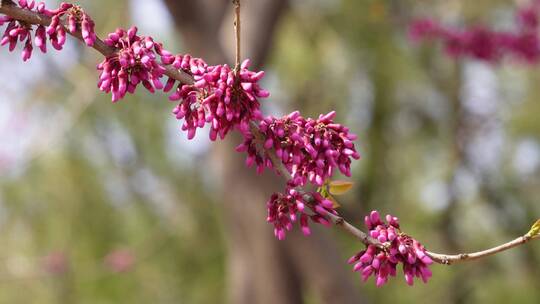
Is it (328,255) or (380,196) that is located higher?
(380,196)

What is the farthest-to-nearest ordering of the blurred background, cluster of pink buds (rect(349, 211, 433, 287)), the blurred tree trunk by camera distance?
the blurred background
the blurred tree trunk
cluster of pink buds (rect(349, 211, 433, 287))

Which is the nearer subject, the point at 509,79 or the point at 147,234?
the point at 147,234

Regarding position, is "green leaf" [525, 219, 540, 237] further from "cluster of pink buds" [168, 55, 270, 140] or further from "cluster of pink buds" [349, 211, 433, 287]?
"cluster of pink buds" [168, 55, 270, 140]

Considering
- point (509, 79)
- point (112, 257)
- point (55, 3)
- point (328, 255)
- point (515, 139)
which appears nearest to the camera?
point (328, 255)

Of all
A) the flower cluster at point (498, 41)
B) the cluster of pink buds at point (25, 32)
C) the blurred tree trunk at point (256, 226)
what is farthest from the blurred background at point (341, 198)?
the cluster of pink buds at point (25, 32)

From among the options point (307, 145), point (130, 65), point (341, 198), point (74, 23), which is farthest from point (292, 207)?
point (341, 198)

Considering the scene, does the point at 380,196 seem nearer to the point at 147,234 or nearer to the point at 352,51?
the point at 352,51

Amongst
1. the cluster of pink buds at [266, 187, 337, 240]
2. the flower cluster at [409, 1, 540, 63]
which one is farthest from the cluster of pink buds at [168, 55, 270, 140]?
the flower cluster at [409, 1, 540, 63]

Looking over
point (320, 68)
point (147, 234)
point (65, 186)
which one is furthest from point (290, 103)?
point (65, 186)
